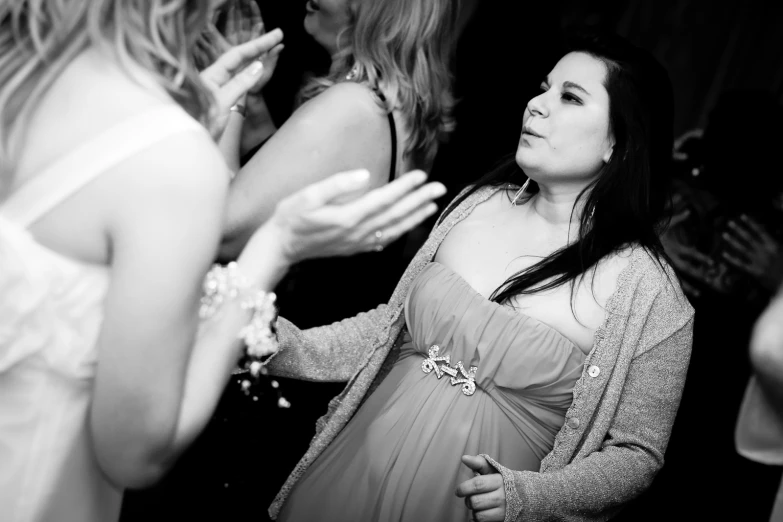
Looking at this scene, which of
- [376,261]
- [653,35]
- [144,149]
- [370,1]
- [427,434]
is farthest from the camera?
[653,35]

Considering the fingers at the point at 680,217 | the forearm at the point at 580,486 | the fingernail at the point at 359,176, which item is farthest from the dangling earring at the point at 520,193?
the fingers at the point at 680,217

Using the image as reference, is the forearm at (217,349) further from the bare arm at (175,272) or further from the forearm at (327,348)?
the forearm at (327,348)

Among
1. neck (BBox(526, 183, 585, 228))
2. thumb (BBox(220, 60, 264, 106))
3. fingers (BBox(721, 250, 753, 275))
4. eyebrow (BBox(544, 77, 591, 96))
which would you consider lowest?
fingers (BBox(721, 250, 753, 275))

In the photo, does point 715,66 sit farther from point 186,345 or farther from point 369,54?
point 186,345

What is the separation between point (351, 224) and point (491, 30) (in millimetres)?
2400

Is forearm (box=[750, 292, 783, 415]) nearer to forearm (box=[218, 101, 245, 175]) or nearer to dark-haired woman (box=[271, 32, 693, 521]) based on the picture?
dark-haired woman (box=[271, 32, 693, 521])

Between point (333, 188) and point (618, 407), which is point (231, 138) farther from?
point (618, 407)

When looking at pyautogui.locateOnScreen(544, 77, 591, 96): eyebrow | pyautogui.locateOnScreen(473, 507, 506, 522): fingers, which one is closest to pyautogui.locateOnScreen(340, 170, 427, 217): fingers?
pyautogui.locateOnScreen(473, 507, 506, 522): fingers

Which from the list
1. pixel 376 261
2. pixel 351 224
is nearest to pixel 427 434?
pixel 376 261

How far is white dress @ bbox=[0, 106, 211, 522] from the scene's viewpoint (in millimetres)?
929

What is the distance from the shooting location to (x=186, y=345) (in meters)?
0.97

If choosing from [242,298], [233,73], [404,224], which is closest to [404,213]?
[404,224]

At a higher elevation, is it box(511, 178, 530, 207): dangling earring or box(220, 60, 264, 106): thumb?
box(220, 60, 264, 106): thumb

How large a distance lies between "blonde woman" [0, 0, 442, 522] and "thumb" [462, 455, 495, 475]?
24.6 inches
